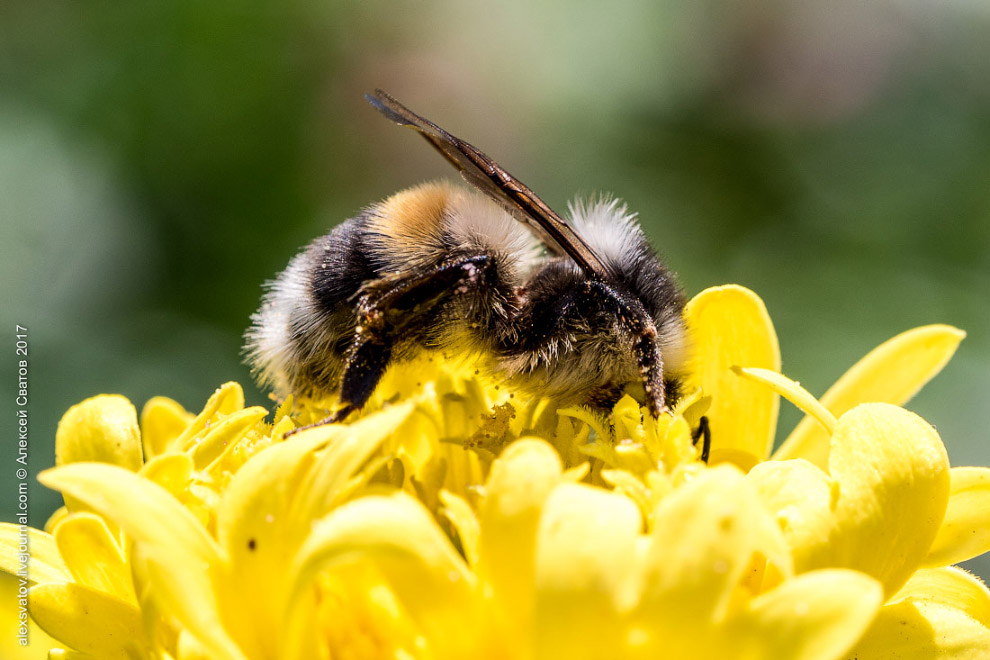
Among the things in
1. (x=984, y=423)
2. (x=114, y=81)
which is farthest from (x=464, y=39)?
(x=984, y=423)

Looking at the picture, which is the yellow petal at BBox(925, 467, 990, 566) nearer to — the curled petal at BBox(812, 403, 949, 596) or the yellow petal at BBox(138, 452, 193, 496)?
the curled petal at BBox(812, 403, 949, 596)

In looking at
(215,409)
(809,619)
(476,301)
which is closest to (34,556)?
(215,409)

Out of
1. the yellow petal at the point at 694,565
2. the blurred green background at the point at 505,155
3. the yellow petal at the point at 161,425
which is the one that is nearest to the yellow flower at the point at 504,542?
the yellow petal at the point at 694,565

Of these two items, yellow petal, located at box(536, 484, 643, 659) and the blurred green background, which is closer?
yellow petal, located at box(536, 484, 643, 659)

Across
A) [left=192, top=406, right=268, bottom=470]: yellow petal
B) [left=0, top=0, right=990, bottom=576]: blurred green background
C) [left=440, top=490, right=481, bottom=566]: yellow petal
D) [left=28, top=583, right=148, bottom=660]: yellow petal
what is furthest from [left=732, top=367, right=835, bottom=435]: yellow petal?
[left=0, top=0, right=990, bottom=576]: blurred green background

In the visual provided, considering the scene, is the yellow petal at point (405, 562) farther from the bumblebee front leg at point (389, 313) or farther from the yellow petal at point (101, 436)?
the yellow petal at point (101, 436)
